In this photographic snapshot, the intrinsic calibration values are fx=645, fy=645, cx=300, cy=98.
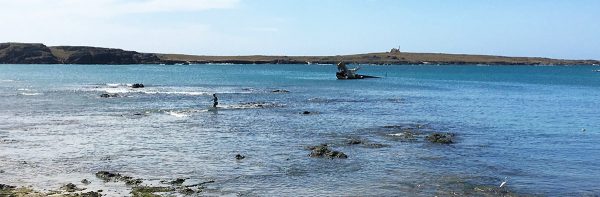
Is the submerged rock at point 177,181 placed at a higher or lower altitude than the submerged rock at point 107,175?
lower

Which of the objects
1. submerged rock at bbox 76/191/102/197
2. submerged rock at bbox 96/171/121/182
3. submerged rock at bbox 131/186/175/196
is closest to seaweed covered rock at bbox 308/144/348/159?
submerged rock at bbox 131/186/175/196

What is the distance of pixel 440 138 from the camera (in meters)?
39.8

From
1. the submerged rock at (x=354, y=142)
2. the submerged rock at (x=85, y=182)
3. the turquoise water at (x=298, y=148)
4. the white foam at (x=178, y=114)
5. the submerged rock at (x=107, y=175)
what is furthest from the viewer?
the white foam at (x=178, y=114)

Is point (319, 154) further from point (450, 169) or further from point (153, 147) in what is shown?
point (153, 147)

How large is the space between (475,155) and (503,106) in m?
37.6

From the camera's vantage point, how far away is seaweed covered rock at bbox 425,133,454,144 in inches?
1528

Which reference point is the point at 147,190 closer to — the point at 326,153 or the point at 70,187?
the point at 70,187

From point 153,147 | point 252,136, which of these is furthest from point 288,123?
point 153,147

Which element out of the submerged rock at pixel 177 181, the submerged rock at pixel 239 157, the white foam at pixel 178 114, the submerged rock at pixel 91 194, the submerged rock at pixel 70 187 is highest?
the submerged rock at pixel 91 194

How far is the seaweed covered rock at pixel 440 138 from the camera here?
38.8m

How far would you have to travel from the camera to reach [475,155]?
34.2 m

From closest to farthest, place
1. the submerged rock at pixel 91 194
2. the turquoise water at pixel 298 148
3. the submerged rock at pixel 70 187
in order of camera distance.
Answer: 1. the submerged rock at pixel 91 194
2. the submerged rock at pixel 70 187
3. the turquoise water at pixel 298 148

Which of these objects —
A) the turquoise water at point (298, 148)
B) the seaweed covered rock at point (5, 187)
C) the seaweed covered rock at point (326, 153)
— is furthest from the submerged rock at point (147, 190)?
the seaweed covered rock at point (326, 153)

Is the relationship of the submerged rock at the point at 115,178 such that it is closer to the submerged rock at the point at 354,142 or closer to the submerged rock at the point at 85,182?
the submerged rock at the point at 85,182
